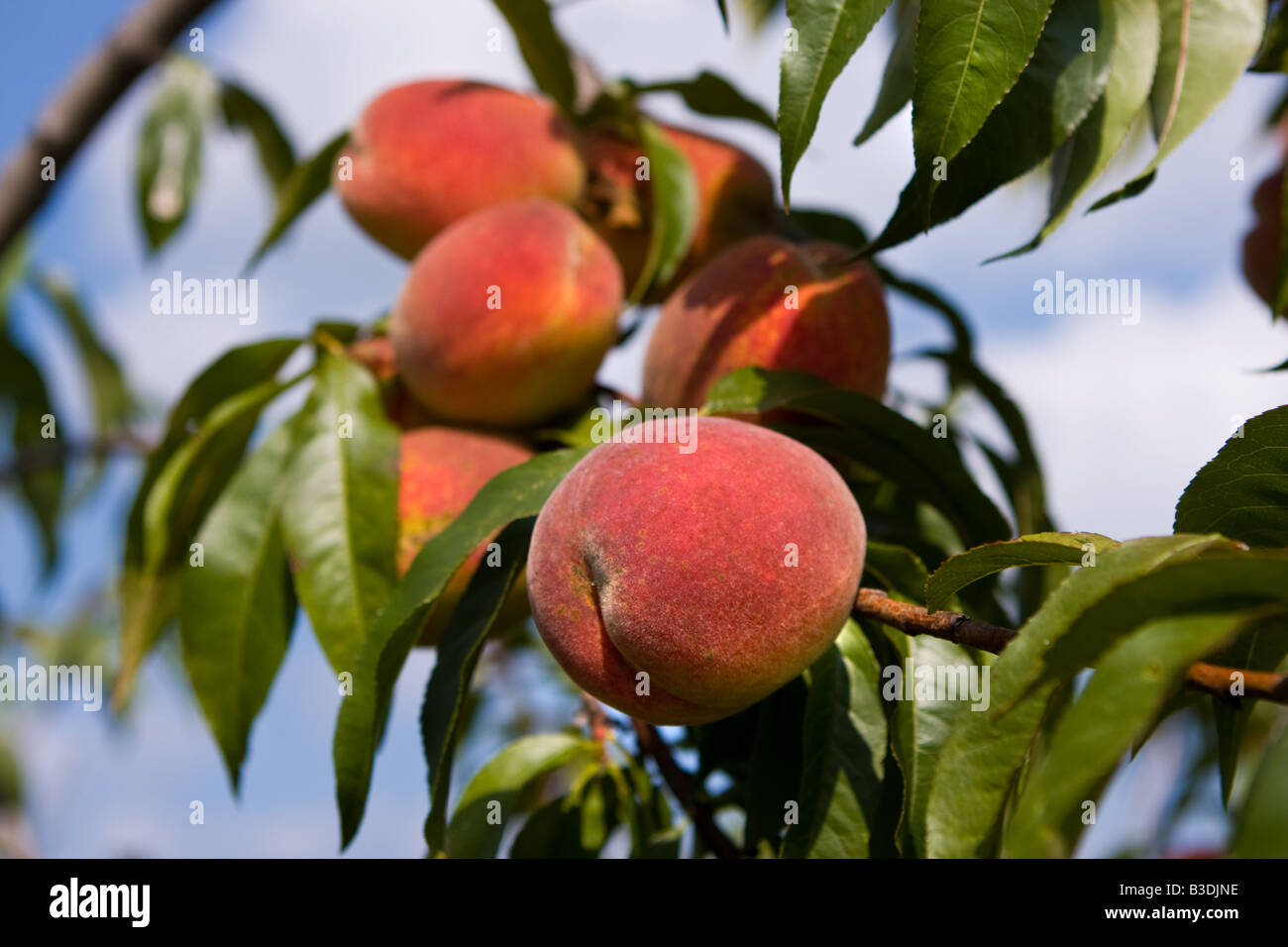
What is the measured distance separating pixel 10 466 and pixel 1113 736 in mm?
2134

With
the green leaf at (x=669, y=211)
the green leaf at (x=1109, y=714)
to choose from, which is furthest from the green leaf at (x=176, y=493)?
the green leaf at (x=1109, y=714)

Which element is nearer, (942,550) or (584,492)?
(584,492)

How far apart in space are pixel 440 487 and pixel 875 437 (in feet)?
1.43

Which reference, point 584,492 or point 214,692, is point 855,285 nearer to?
point 584,492

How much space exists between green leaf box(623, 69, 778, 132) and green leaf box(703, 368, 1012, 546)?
0.52 m

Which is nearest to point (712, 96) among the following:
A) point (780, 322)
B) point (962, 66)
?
point (780, 322)

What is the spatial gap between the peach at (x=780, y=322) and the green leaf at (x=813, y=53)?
0.30 m

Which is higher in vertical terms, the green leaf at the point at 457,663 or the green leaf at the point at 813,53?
the green leaf at the point at 813,53

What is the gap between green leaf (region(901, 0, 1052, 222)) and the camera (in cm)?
70

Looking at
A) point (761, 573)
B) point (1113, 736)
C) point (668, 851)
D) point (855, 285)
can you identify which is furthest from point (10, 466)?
point (1113, 736)

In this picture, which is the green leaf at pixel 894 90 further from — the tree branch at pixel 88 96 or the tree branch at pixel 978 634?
the tree branch at pixel 88 96

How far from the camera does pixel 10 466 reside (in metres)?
2.08

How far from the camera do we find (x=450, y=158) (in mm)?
1295

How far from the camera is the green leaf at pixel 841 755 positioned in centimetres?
81
